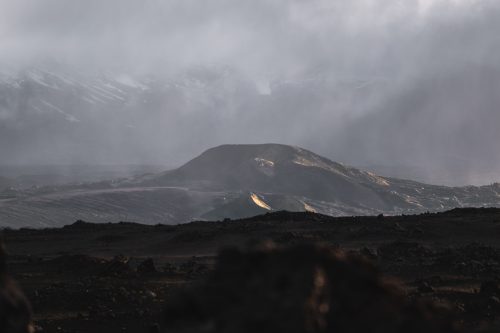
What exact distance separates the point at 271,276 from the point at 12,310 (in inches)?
130

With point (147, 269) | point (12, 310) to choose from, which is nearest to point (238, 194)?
point (147, 269)

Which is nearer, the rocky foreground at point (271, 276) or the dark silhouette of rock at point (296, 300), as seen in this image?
the dark silhouette of rock at point (296, 300)

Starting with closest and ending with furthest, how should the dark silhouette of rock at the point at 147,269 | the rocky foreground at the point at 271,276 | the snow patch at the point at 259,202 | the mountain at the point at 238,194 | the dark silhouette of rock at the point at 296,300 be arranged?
the dark silhouette of rock at the point at 296,300 < the rocky foreground at the point at 271,276 < the dark silhouette of rock at the point at 147,269 < the mountain at the point at 238,194 < the snow patch at the point at 259,202

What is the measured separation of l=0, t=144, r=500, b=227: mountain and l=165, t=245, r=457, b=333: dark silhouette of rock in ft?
341

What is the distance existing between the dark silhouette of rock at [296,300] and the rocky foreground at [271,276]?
0.01m

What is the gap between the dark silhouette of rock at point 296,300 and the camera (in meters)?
6.12

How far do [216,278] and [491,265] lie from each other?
24.1 metres

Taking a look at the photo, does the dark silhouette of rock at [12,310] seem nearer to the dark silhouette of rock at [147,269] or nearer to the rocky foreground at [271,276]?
the rocky foreground at [271,276]

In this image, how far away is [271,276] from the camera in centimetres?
637

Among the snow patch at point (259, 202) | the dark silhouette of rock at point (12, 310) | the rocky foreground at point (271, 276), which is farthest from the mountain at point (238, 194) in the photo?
the dark silhouette of rock at point (12, 310)

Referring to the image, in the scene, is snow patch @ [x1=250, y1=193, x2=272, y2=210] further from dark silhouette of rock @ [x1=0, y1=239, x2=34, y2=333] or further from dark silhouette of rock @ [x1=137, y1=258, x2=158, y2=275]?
dark silhouette of rock @ [x1=0, y1=239, x2=34, y2=333]

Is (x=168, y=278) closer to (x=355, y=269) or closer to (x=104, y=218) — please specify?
(x=355, y=269)

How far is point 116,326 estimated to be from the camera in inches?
Answer: 798

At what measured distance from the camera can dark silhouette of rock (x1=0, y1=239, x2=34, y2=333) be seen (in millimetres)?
7773
